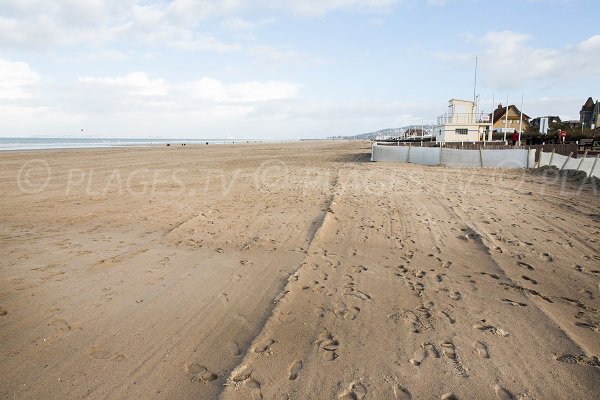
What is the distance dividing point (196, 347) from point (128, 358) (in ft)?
1.82

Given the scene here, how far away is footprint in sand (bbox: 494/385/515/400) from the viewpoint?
2.52 m

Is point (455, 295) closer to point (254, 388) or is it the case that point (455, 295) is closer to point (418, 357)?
point (418, 357)

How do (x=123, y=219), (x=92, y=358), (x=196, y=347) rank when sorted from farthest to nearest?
(x=123, y=219), (x=196, y=347), (x=92, y=358)

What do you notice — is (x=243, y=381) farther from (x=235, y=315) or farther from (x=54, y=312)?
(x=54, y=312)

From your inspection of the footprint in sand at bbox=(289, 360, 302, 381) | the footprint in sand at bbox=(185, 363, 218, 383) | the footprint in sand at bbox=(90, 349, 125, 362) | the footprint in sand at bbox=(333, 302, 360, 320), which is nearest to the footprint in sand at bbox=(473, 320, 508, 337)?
the footprint in sand at bbox=(333, 302, 360, 320)

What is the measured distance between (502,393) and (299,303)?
2073 millimetres

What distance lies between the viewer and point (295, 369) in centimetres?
281

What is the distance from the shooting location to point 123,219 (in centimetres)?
770

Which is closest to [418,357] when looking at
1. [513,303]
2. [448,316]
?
[448,316]

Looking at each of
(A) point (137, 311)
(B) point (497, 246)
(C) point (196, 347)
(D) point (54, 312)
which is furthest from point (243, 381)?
(B) point (497, 246)

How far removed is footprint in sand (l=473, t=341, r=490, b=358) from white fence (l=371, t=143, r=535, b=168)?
17.2 metres

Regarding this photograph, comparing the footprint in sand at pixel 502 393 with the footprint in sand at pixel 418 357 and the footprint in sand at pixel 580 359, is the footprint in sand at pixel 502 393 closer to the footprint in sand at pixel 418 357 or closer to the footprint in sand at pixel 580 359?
the footprint in sand at pixel 418 357

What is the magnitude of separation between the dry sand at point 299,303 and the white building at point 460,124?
27.3 m

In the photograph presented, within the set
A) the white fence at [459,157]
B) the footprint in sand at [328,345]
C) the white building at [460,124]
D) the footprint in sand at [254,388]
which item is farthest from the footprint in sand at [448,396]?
the white building at [460,124]
